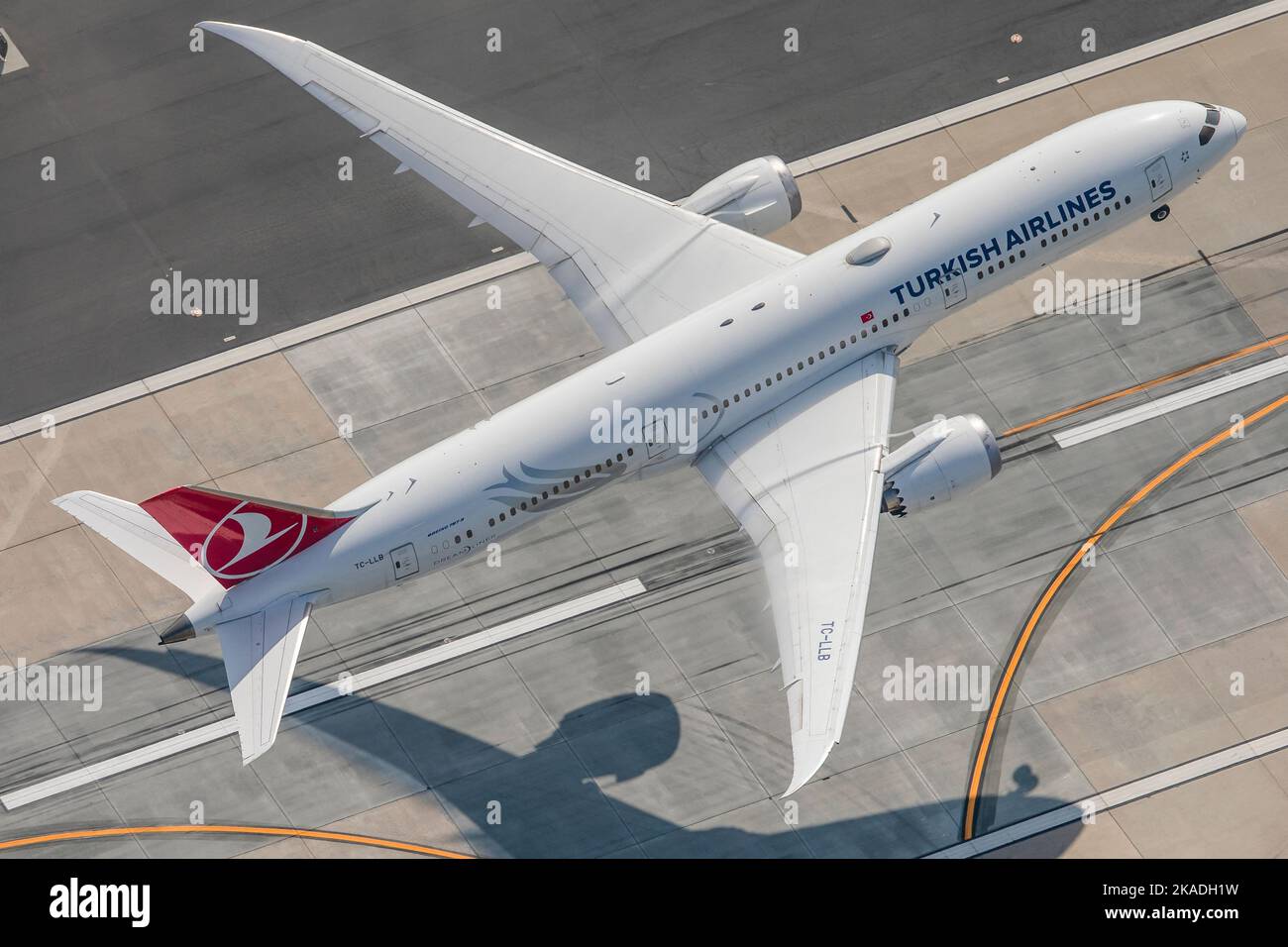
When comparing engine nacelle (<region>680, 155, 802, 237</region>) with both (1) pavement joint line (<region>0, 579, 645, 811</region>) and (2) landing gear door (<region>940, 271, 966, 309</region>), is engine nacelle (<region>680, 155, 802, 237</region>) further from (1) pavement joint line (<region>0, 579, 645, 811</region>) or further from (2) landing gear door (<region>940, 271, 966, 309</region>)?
(1) pavement joint line (<region>0, 579, 645, 811</region>)

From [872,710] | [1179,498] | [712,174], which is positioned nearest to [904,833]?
[872,710]

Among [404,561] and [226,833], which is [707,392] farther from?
[226,833]

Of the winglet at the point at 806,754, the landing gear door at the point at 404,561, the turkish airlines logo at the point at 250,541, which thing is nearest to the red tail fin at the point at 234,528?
the turkish airlines logo at the point at 250,541

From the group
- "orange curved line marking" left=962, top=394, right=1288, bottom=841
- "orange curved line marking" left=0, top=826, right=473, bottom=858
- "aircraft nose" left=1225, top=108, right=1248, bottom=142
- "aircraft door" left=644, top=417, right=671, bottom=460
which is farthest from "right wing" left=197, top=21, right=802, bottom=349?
"orange curved line marking" left=0, top=826, right=473, bottom=858

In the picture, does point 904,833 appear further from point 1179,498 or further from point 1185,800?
point 1179,498

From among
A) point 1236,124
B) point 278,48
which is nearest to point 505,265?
point 278,48

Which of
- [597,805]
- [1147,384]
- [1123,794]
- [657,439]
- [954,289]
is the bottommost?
[1123,794]
